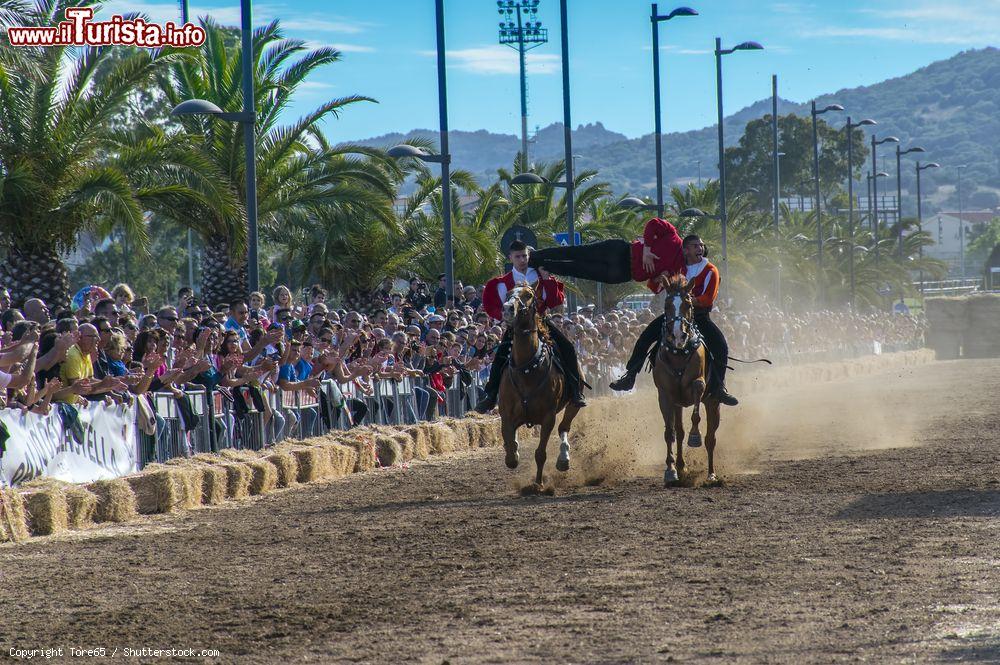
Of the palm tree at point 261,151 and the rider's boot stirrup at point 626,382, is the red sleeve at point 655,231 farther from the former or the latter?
the palm tree at point 261,151

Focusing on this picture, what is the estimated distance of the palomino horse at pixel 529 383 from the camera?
1433 centimetres

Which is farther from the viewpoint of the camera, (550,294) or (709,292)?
(709,292)

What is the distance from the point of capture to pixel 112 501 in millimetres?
13102

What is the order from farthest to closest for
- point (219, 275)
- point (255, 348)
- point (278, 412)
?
point (219, 275)
point (278, 412)
point (255, 348)

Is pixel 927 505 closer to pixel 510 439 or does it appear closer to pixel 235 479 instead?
pixel 510 439

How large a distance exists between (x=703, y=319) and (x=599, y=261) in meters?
1.37

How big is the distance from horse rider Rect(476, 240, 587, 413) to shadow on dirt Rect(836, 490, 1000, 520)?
11.7 ft

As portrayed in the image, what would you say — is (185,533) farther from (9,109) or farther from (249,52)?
(9,109)

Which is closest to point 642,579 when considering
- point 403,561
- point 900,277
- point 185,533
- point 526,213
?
point 403,561

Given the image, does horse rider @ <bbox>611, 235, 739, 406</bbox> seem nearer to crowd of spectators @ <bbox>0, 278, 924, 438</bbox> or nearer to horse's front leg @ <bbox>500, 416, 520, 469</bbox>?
horse's front leg @ <bbox>500, 416, 520, 469</bbox>

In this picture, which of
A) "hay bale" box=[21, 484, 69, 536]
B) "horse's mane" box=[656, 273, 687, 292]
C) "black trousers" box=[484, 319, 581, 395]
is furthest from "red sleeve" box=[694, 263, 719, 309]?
"hay bale" box=[21, 484, 69, 536]

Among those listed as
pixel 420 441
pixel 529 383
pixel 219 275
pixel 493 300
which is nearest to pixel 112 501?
Result: pixel 529 383

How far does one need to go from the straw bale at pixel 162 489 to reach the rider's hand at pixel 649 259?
547cm

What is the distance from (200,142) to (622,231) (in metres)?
24.2
